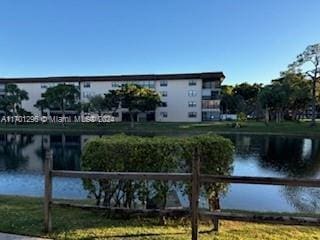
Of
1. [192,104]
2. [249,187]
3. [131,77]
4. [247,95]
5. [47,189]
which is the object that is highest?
[131,77]

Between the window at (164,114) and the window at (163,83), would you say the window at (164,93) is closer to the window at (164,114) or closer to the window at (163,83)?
the window at (163,83)

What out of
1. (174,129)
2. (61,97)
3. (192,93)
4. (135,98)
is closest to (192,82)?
(192,93)

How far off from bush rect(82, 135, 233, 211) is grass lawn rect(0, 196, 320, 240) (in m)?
0.50

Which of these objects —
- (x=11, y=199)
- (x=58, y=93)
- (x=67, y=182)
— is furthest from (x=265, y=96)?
(x=11, y=199)

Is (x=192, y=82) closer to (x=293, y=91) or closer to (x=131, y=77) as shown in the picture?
(x=131, y=77)

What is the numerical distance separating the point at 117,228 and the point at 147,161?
1.34 metres

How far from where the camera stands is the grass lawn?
584 cm

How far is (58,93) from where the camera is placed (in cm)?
7181

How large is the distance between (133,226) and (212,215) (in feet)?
5.85

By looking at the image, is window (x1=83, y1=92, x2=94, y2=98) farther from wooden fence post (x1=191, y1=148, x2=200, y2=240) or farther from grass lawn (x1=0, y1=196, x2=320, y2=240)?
wooden fence post (x1=191, y1=148, x2=200, y2=240)

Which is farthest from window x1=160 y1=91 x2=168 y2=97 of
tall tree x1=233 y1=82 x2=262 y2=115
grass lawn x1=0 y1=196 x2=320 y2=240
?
grass lawn x1=0 y1=196 x2=320 y2=240

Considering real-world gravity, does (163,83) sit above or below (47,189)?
above

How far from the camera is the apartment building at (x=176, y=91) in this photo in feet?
262

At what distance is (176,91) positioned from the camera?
268 ft
